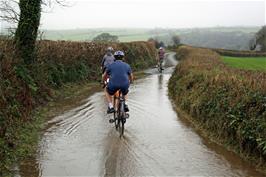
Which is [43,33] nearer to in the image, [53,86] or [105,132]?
[53,86]

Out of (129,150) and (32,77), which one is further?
(32,77)

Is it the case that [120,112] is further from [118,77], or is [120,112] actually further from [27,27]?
[27,27]

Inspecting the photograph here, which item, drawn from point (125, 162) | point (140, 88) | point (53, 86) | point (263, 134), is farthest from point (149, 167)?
point (140, 88)

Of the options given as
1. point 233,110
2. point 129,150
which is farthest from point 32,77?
point 233,110

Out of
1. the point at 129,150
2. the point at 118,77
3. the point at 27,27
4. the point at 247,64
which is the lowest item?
the point at 129,150

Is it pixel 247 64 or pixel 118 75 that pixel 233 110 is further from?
pixel 247 64

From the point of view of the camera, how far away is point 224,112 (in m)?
11.5

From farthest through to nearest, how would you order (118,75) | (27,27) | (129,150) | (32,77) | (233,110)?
(27,27), (32,77), (118,75), (233,110), (129,150)

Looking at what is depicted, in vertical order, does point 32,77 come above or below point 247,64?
above

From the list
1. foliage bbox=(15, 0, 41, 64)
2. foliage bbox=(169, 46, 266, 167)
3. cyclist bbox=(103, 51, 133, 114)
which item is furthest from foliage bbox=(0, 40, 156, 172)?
foliage bbox=(169, 46, 266, 167)

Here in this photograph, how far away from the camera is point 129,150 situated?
10445 millimetres

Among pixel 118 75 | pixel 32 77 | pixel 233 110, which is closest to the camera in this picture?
pixel 233 110

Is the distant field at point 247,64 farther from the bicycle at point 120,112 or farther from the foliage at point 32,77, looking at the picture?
the bicycle at point 120,112

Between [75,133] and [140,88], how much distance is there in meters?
11.5
